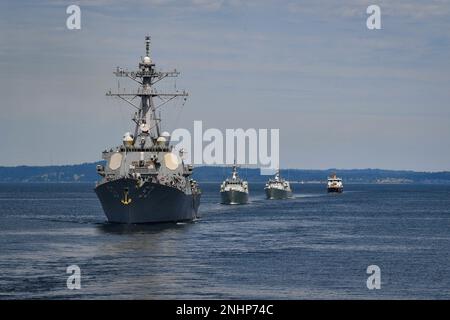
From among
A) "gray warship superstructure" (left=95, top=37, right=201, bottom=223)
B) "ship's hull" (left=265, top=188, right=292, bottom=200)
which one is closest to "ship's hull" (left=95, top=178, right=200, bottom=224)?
"gray warship superstructure" (left=95, top=37, right=201, bottom=223)

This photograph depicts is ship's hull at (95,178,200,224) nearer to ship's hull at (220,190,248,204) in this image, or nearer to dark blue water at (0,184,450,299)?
dark blue water at (0,184,450,299)

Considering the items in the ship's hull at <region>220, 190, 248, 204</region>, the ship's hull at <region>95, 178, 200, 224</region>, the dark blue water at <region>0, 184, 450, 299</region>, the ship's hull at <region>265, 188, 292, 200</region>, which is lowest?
the ship's hull at <region>265, 188, 292, 200</region>

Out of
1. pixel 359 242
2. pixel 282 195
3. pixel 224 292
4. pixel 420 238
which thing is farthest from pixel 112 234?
pixel 282 195

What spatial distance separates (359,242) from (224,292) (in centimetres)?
2905

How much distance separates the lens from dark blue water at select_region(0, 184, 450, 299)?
140 ft

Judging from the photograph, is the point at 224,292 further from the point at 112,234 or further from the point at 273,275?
the point at 112,234

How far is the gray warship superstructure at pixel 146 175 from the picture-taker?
74562mm

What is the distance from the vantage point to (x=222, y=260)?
54.5m

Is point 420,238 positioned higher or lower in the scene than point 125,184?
lower

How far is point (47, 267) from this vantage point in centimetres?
5034

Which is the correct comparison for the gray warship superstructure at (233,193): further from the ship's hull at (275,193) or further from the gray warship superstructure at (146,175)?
the gray warship superstructure at (146,175)

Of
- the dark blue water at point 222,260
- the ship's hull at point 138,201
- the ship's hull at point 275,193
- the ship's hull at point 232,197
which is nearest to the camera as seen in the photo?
the dark blue water at point 222,260

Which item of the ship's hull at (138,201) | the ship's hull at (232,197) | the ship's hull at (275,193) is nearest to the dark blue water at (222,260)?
the ship's hull at (138,201)
